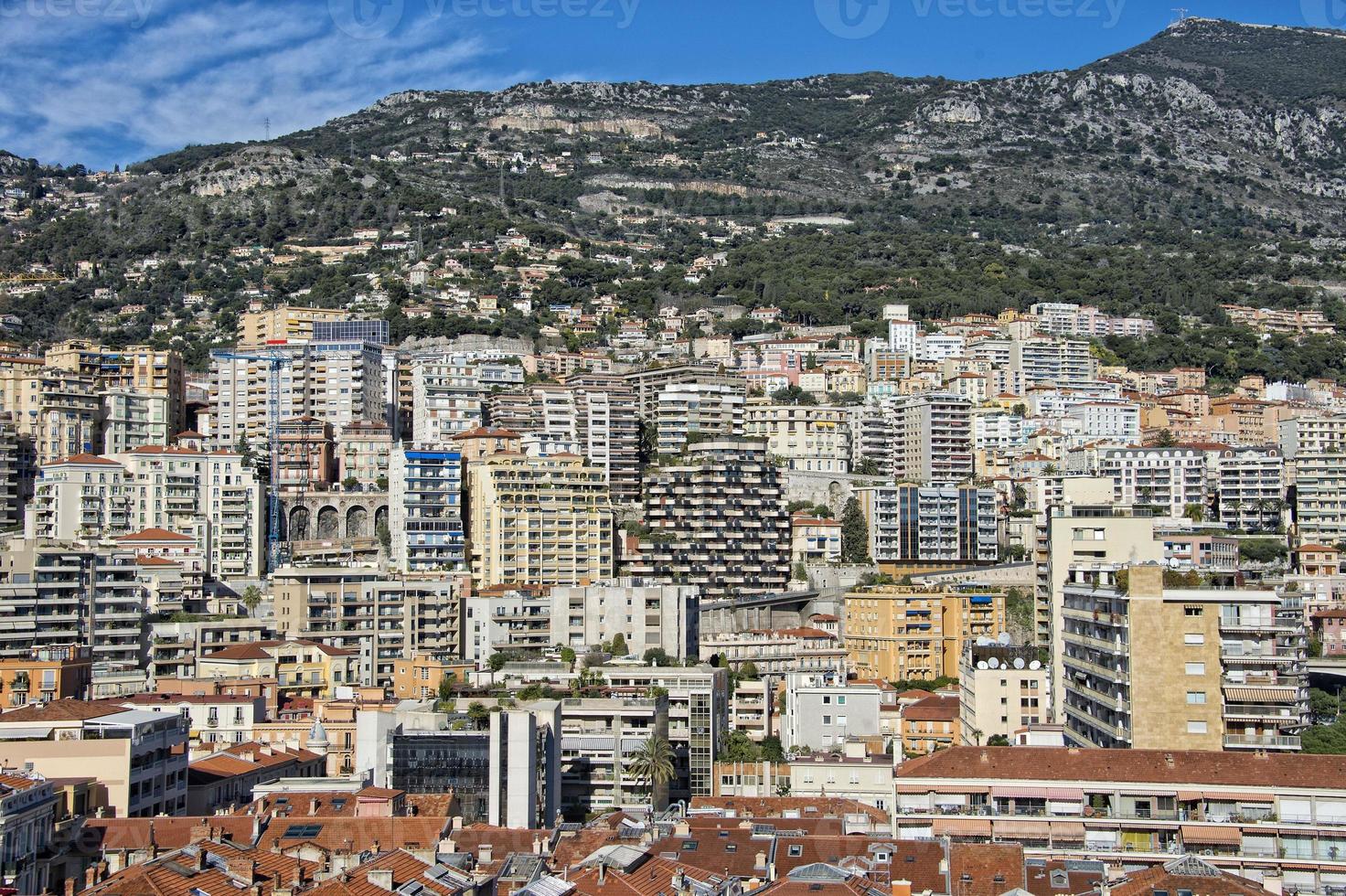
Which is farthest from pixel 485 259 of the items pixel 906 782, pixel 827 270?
pixel 906 782

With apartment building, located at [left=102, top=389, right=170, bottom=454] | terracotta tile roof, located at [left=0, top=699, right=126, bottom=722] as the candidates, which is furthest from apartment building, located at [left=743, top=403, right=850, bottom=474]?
terracotta tile roof, located at [left=0, top=699, right=126, bottom=722]

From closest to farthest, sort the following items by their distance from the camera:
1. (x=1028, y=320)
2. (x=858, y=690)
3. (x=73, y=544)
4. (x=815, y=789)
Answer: (x=815, y=789), (x=858, y=690), (x=73, y=544), (x=1028, y=320)

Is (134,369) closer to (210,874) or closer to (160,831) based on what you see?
(160,831)

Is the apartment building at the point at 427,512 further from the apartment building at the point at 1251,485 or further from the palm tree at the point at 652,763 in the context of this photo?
the apartment building at the point at 1251,485

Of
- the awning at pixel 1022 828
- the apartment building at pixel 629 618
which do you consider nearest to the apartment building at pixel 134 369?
the apartment building at pixel 629 618

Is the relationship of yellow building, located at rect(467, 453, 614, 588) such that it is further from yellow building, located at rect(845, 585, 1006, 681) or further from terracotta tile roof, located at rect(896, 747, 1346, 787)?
terracotta tile roof, located at rect(896, 747, 1346, 787)

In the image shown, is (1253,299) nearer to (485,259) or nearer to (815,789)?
(485,259)

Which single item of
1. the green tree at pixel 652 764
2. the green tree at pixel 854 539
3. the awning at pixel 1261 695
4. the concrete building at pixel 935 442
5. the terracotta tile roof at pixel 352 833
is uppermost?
the concrete building at pixel 935 442
